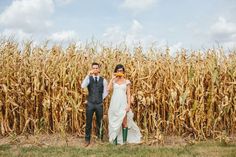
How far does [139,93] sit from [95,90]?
3.64 ft

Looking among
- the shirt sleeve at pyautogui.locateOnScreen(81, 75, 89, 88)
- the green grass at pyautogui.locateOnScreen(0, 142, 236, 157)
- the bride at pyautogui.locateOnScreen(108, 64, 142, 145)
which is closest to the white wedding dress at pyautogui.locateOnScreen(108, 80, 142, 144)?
the bride at pyautogui.locateOnScreen(108, 64, 142, 145)

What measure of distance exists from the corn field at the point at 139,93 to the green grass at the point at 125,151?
0.90 meters

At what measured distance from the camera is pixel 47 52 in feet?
37.3

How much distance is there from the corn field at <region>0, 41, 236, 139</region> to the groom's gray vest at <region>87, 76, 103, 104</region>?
0.60 metres

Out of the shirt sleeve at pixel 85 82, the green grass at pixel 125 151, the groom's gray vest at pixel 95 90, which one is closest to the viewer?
the green grass at pixel 125 151

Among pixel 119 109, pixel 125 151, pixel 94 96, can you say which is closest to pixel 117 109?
pixel 119 109

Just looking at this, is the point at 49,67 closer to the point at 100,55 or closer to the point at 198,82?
the point at 100,55

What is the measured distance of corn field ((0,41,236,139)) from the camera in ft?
34.5

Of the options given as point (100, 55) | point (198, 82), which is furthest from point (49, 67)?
point (198, 82)

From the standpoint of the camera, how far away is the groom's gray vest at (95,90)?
980cm

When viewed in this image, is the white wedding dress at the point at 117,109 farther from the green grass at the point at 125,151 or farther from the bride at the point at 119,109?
the green grass at the point at 125,151

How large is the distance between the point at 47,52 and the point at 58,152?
3217mm

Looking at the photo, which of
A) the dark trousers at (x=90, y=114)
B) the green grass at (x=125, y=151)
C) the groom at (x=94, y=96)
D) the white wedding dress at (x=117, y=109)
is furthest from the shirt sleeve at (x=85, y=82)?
the green grass at (x=125, y=151)

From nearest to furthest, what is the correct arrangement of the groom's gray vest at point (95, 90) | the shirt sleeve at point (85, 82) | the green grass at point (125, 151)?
the green grass at point (125, 151) < the shirt sleeve at point (85, 82) < the groom's gray vest at point (95, 90)
